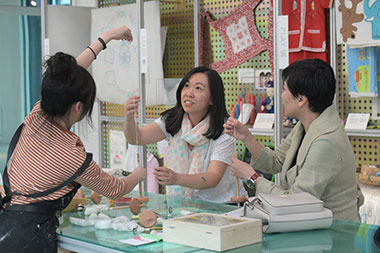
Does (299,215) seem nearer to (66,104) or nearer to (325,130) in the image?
(325,130)

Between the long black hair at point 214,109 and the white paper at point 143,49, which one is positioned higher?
the white paper at point 143,49

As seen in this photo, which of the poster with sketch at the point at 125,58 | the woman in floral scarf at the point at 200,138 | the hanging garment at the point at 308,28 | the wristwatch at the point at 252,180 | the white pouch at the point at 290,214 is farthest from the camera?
the poster with sketch at the point at 125,58

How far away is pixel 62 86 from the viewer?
2172mm

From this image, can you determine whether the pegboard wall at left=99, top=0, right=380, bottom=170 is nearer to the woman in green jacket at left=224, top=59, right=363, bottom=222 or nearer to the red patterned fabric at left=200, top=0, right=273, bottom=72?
the red patterned fabric at left=200, top=0, right=273, bottom=72

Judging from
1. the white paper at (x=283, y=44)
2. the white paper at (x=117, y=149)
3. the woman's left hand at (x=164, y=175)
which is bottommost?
the white paper at (x=117, y=149)

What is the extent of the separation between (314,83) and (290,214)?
70 cm

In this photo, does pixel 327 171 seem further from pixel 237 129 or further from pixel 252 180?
pixel 237 129

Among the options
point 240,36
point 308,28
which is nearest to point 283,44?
point 308,28

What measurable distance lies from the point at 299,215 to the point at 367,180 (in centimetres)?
184

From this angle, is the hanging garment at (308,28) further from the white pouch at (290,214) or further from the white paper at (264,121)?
the white pouch at (290,214)

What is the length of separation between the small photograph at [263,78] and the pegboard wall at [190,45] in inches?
2.8

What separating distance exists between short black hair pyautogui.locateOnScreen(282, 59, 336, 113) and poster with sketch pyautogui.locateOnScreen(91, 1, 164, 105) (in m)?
2.00

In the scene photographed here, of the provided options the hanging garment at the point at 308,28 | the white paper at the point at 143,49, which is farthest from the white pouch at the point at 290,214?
the white paper at the point at 143,49

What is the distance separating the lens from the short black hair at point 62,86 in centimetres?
218
